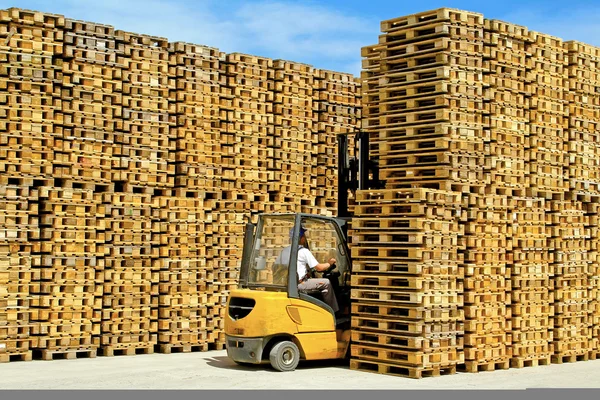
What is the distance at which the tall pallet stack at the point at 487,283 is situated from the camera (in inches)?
547

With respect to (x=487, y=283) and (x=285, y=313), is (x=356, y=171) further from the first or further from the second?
(x=285, y=313)

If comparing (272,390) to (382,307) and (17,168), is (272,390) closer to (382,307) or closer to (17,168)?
(382,307)

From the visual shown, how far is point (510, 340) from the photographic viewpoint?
1459 cm

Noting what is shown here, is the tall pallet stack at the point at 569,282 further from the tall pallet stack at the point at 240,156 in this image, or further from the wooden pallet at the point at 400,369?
the tall pallet stack at the point at 240,156

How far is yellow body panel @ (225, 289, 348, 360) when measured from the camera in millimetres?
13219

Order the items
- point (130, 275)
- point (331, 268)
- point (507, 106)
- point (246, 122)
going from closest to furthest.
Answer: point (331, 268)
point (507, 106)
point (130, 275)
point (246, 122)

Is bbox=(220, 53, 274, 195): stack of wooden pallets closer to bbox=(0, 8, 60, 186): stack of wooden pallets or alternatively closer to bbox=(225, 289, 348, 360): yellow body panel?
bbox=(0, 8, 60, 186): stack of wooden pallets

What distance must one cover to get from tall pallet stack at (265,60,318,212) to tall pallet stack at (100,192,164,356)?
290cm

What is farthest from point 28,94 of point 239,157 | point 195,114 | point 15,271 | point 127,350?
point 127,350

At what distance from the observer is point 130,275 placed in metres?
16.1

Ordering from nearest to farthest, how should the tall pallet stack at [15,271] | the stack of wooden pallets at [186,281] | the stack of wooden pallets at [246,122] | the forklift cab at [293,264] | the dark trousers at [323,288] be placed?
1. the forklift cab at [293,264]
2. the dark trousers at [323,288]
3. the tall pallet stack at [15,271]
4. the stack of wooden pallets at [186,281]
5. the stack of wooden pallets at [246,122]

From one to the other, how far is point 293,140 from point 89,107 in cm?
464

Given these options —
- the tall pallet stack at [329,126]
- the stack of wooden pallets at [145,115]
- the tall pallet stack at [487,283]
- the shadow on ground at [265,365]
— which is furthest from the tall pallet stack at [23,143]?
the tall pallet stack at [487,283]

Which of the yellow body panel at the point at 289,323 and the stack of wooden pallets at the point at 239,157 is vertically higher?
the stack of wooden pallets at the point at 239,157
